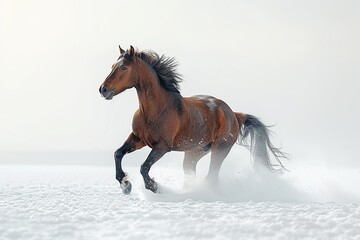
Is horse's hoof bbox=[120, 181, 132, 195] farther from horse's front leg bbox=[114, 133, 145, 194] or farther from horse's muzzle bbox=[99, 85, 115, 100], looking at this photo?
horse's muzzle bbox=[99, 85, 115, 100]

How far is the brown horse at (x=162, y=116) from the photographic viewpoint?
7.85m

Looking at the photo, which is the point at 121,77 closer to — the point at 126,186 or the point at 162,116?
the point at 162,116

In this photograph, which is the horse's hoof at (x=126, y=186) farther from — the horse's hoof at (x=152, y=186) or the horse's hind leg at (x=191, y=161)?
the horse's hind leg at (x=191, y=161)

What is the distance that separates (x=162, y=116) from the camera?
8.02 meters

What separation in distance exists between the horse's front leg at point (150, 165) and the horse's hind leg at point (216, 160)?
1499 mm

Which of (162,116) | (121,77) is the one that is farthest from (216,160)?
(121,77)

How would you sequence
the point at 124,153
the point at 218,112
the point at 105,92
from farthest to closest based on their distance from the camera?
1. the point at 218,112
2. the point at 124,153
3. the point at 105,92

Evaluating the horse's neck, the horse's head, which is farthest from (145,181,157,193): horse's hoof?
the horse's head


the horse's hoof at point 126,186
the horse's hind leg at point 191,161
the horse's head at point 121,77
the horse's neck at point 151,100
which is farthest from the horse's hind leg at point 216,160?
the horse's head at point 121,77

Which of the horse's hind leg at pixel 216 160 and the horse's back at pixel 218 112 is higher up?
the horse's back at pixel 218 112

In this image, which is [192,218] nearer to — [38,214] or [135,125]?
[38,214]

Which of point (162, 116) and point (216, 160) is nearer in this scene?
point (162, 116)

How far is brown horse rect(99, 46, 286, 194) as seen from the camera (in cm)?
785

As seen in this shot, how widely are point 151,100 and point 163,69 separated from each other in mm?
666
